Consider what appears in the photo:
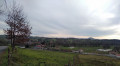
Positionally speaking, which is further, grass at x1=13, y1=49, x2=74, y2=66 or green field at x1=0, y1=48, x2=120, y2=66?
grass at x1=13, y1=49, x2=74, y2=66

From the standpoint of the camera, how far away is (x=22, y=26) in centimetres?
1130

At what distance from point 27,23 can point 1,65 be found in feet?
19.8

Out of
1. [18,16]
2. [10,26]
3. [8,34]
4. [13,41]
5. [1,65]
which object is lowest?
[1,65]

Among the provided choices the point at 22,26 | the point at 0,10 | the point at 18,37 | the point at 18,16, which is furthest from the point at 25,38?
the point at 0,10

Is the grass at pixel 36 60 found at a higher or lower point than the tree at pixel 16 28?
lower

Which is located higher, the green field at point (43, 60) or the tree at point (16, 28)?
the tree at point (16, 28)

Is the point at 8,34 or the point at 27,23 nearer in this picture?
the point at 8,34

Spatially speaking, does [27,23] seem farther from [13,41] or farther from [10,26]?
[13,41]

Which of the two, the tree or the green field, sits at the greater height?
the tree

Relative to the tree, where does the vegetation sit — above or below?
below

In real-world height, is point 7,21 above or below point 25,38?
above

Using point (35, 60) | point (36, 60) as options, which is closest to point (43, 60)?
point (36, 60)

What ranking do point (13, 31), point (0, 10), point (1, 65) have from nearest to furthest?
point (0, 10) → point (1, 65) → point (13, 31)

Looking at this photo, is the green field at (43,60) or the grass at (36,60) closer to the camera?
the green field at (43,60)
